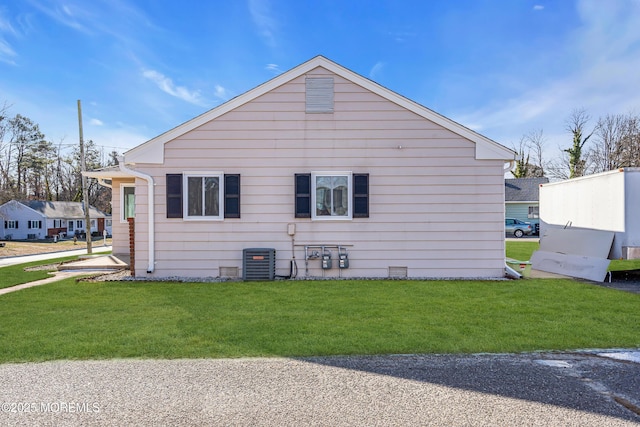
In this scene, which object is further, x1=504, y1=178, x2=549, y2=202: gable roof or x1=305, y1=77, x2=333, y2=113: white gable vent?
x1=504, y1=178, x2=549, y2=202: gable roof

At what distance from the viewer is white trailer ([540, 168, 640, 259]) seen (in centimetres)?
845

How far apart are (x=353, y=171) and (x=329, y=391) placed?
6.42m

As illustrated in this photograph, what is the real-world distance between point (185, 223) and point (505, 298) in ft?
23.7

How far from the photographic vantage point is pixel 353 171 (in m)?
8.95

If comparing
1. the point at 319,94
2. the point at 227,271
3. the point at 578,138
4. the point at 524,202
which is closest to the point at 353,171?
the point at 319,94

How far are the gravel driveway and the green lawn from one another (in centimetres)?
31

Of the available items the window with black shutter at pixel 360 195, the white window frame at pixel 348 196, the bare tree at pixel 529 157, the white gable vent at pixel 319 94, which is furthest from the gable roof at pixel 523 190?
the white gable vent at pixel 319 94

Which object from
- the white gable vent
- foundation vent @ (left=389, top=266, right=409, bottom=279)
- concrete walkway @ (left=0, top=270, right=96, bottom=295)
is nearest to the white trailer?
foundation vent @ (left=389, top=266, right=409, bottom=279)

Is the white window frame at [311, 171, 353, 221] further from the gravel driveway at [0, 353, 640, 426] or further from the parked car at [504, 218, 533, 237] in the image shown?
the parked car at [504, 218, 533, 237]

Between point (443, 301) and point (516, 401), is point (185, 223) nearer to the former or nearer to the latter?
point (443, 301)

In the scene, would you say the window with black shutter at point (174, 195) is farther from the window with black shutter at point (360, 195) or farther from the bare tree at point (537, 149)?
the bare tree at point (537, 149)

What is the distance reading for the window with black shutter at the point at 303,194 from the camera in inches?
352

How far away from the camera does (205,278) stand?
8.94 metres

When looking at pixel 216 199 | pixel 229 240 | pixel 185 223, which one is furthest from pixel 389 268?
pixel 185 223
